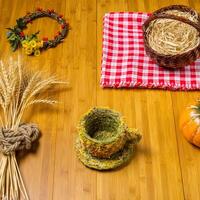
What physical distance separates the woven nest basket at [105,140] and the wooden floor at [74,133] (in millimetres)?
34

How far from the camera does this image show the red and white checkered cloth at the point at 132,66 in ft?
4.16

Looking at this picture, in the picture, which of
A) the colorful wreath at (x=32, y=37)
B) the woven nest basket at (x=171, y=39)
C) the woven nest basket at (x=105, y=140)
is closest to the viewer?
the woven nest basket at (x=105, y=140)

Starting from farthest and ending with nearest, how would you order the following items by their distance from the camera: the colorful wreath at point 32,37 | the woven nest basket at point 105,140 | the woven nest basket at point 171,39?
1. the colorful wreath at point 32,37
2. the woven nest basket at point 171,39
3. the woven nest basket at point 105,140

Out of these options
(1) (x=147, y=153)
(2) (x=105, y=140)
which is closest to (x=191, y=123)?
(1) (x=147, y=153)

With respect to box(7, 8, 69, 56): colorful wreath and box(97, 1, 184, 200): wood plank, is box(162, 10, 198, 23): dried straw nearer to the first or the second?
box(97, 1, 184, 200): wood plank

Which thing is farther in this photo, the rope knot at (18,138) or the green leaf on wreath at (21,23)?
the green leaf on wreath at (21,23)

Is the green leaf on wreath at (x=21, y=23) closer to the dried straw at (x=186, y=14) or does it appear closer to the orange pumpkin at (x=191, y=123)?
the dried straw at (x=186, y=14)

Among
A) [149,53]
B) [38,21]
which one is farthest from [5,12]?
[149,53]

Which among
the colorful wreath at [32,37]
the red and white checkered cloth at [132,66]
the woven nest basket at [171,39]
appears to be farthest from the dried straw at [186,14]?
the colorful wreath at [32,37]

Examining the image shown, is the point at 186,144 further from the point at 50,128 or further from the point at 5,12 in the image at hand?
the point at 5,12

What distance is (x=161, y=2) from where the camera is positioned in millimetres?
1535

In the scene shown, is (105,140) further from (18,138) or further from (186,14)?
(186,14)

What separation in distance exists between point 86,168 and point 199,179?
35 centimetres

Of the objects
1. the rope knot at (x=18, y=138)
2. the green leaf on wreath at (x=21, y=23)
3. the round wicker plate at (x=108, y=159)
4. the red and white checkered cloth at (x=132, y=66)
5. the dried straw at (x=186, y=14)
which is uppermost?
the green leaf on wreath at (x=21, y=23)
